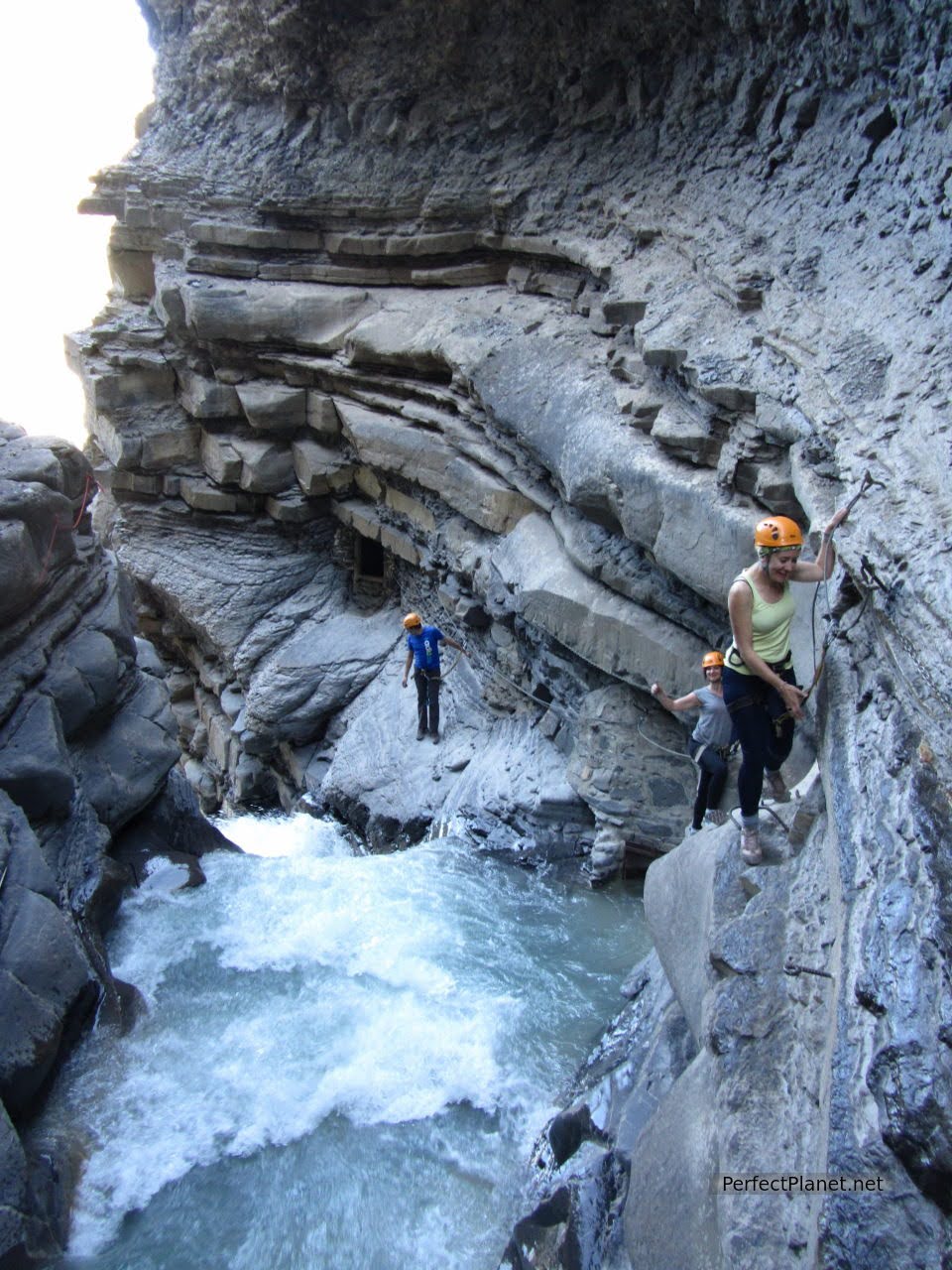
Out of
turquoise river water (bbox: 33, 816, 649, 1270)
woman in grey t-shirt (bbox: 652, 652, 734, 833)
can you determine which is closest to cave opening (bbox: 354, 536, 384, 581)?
turquoise river water (bbox: 33, 816, 649, 1270)

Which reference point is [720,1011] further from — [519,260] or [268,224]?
[268,224]

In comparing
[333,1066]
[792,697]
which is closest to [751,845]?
[792,697]

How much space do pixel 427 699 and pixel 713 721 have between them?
14.0ft

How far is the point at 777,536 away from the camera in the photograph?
3.81 meters

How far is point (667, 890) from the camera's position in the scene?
4527mm

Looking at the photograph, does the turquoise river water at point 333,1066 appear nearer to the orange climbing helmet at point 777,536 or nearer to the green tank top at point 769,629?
the green tank top at point 769,629

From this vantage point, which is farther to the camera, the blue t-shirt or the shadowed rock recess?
the blue t-shirt

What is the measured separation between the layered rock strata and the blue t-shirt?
2377 mm

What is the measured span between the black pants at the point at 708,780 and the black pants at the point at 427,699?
11.7 ft

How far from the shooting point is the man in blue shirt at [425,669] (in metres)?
9.14

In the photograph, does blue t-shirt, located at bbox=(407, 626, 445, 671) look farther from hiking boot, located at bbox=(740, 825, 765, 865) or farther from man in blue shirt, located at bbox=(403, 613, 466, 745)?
hiking boot, located at bbox=(740, 825, 765, 865)

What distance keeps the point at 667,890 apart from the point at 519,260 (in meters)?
7.62

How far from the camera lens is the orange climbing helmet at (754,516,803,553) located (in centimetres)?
381

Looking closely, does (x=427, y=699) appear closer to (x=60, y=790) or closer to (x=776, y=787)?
(x=60, y=790)
